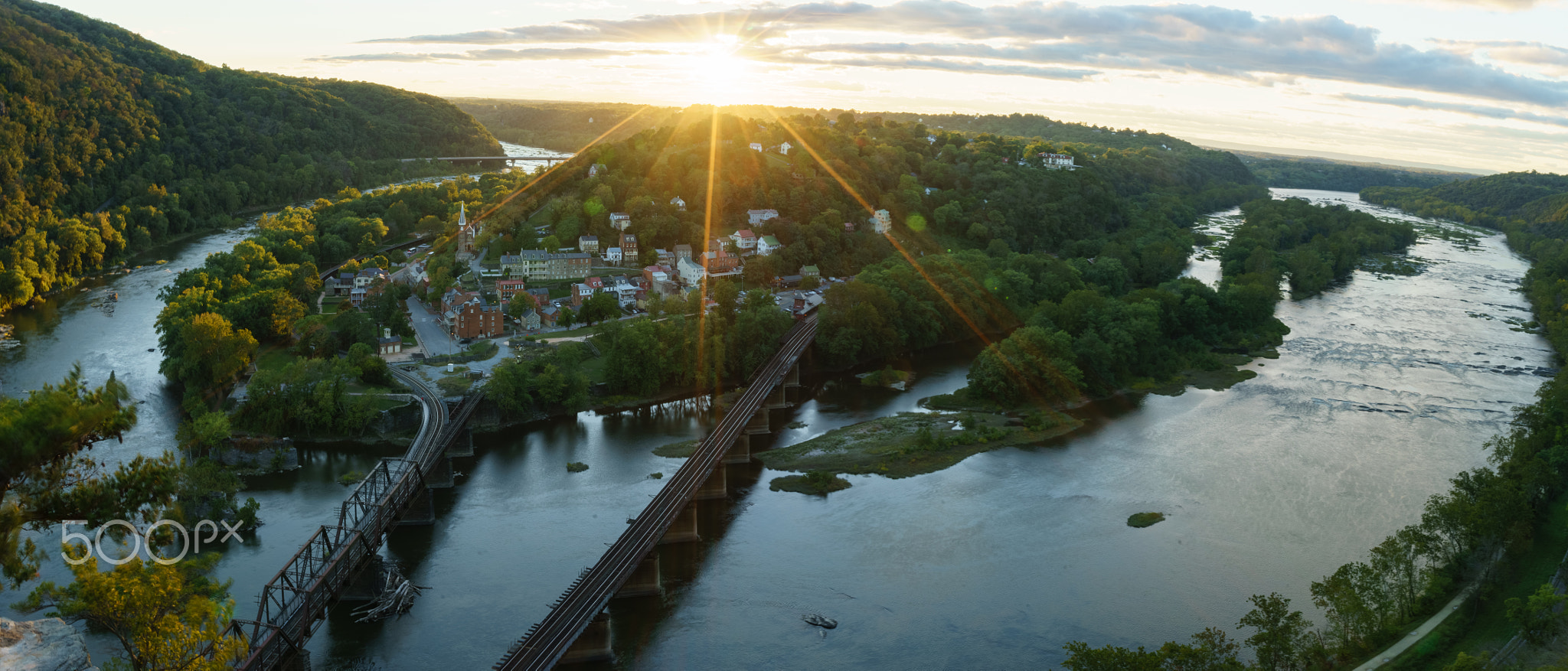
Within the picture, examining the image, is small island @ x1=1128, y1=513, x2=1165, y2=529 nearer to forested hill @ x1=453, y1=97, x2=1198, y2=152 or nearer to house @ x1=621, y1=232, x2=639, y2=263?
house @ x1=621, y1=232, x2=639, y2=263

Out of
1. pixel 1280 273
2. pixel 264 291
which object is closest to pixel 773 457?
pixel 264 291

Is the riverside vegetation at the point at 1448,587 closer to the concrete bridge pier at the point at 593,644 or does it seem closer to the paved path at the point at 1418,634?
the paved path at the point at 1418,634

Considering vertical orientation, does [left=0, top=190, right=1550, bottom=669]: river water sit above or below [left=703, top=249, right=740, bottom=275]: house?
below

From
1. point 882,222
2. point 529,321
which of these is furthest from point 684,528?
point 882,222

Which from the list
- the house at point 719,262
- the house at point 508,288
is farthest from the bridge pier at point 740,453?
the house at point 719,262

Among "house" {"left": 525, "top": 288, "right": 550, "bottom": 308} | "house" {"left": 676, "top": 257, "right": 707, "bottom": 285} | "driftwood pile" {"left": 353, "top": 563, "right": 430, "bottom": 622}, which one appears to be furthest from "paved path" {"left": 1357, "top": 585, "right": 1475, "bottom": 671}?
"house" {"left": 676, "top": 257, "right": 707, "bottom": 285}
